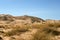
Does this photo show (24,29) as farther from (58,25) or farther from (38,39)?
(38,39)

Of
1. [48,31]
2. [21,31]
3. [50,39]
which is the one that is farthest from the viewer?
[21,31]

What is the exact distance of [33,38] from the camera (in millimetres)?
10227

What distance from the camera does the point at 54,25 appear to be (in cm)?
1341

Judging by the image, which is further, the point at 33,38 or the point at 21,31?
the point at 21,31

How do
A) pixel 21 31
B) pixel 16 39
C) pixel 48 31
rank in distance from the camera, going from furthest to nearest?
pixel 21 31
pixel 48 31
pixel 16 39

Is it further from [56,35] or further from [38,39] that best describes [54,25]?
[38,39]

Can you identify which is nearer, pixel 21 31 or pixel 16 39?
pixel 16 39

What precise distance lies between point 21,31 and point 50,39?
12.4 ft

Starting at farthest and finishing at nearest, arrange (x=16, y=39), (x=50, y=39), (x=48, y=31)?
(x=48, y=31) → (x=16, y=39) → (x=50, y=39)

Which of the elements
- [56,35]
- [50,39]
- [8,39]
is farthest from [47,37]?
[8,39]

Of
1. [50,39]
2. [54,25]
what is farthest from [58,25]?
[50,39]

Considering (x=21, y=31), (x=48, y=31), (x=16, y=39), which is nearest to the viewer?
(x=16, y=39)

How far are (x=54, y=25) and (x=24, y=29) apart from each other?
2.37 metres

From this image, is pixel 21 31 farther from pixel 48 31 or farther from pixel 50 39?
pixel 50 39
